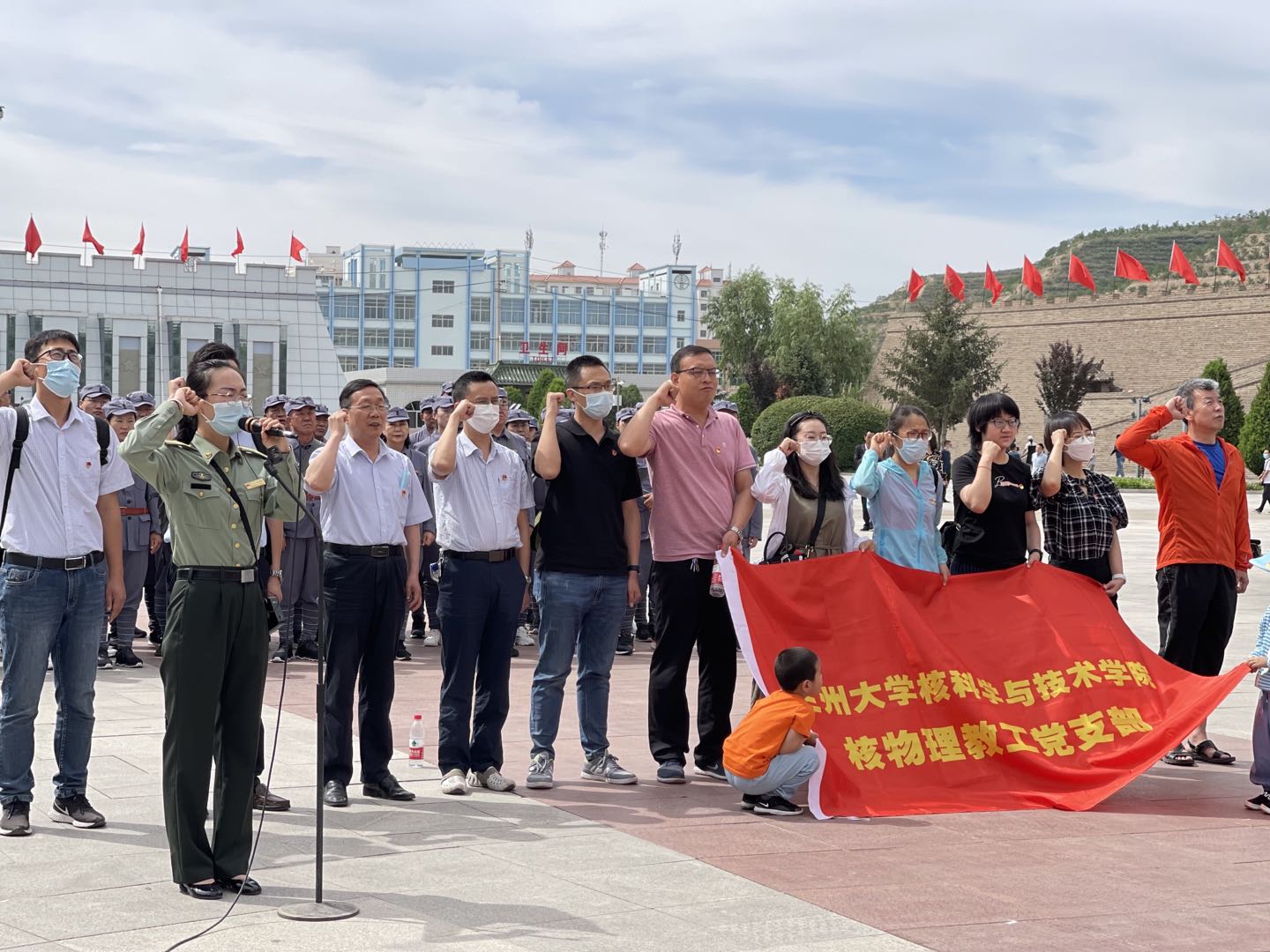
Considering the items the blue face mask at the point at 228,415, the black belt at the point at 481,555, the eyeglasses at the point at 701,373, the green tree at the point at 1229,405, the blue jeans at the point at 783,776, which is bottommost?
the blue jeans at the point at 783,776

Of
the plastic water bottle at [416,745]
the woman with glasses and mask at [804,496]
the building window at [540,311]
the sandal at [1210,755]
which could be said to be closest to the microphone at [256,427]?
the plastic water bottle at [416,745]

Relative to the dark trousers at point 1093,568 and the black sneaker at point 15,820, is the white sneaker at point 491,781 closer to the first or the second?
the black sneaker at point 15,820

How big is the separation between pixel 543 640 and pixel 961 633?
2.20 m

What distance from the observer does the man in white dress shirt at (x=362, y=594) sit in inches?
265

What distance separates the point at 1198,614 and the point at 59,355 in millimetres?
5962


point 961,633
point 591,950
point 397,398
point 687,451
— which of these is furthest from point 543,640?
point 397,398

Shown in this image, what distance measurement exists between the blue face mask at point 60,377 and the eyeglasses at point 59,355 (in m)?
0.02

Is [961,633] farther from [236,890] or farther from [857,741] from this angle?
[236,890]

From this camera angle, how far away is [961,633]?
25.4ft

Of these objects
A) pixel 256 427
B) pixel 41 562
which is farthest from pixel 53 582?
pixel 256 427

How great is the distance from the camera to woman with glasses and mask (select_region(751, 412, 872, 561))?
25.3 ft

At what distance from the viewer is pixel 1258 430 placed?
145ft

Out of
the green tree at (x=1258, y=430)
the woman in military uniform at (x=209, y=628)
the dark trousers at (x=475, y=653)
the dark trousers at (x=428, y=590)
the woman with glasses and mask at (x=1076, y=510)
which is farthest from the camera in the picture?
the green tree at (x=1258, y=430)

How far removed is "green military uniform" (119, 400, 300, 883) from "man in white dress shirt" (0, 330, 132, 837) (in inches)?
31.7
